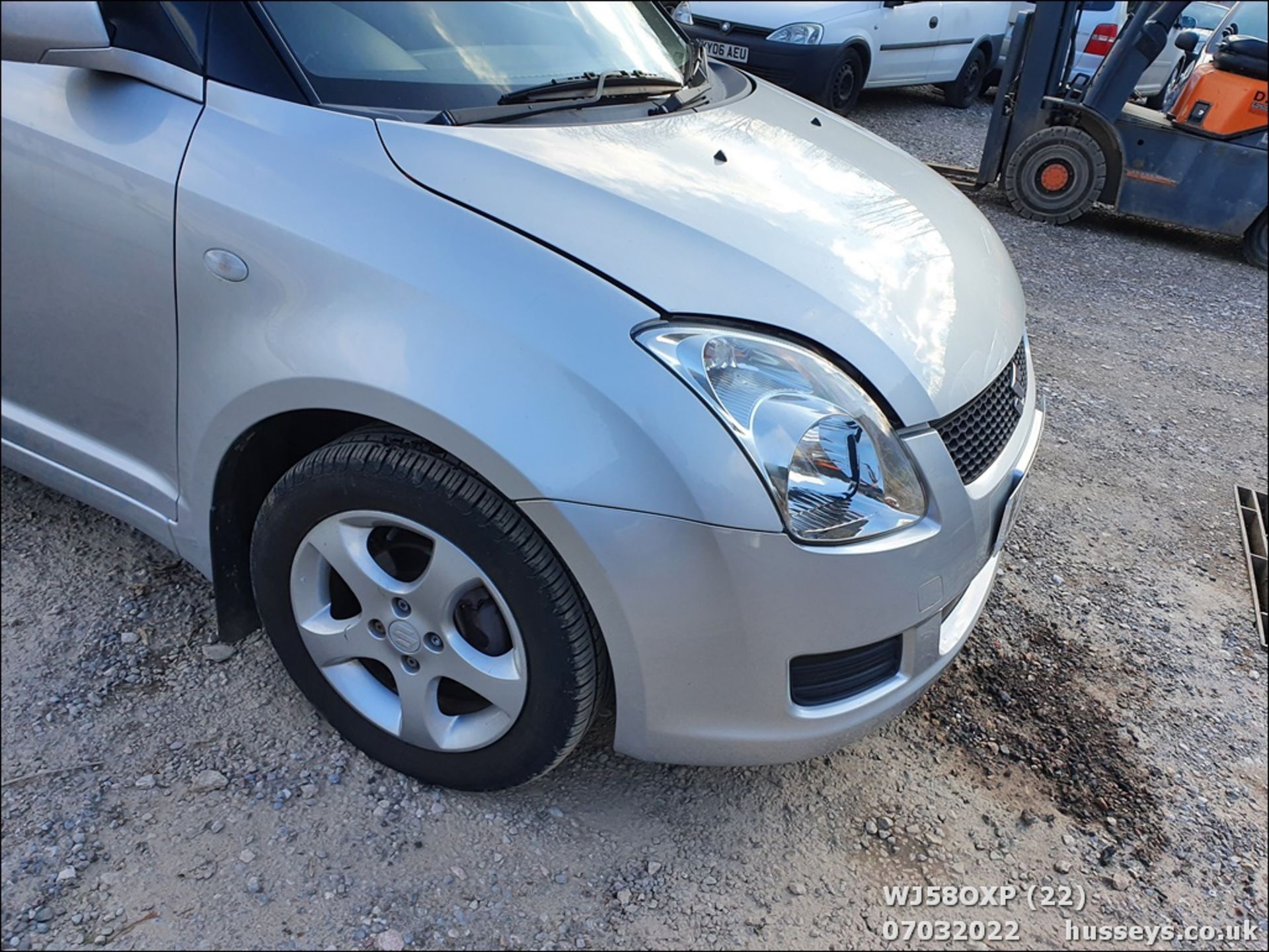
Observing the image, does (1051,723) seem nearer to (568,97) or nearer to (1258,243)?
(568,97)

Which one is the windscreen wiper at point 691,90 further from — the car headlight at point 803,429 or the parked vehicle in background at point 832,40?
the parked vehicle in background at point 832,40

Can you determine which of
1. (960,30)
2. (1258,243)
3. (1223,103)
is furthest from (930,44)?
(1258,243)

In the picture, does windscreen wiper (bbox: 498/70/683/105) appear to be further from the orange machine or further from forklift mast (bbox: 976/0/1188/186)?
the orange machine

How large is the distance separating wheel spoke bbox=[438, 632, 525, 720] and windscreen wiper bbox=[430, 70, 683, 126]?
98cm

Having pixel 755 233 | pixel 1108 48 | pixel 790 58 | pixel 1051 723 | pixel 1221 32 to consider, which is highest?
pixel 1221 32

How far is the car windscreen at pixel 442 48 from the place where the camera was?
1.75 m

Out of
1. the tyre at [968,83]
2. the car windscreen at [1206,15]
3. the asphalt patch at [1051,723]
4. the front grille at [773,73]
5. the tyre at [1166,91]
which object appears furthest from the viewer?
the tyre at [968,83]

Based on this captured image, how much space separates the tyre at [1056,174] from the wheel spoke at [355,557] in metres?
5.95

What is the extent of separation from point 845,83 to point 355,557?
7.53 m

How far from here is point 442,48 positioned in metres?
1.91

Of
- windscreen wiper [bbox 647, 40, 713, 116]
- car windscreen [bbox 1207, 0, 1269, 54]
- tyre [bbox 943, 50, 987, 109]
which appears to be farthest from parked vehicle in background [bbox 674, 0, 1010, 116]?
windscreen wiper [bbox 647, 40, 713, 116]

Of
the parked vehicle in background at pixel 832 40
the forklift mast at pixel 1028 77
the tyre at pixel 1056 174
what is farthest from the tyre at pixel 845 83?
the tyre at pixel 1056 174

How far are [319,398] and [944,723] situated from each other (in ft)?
5.25

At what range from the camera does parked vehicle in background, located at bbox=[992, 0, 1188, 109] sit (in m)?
6.44
